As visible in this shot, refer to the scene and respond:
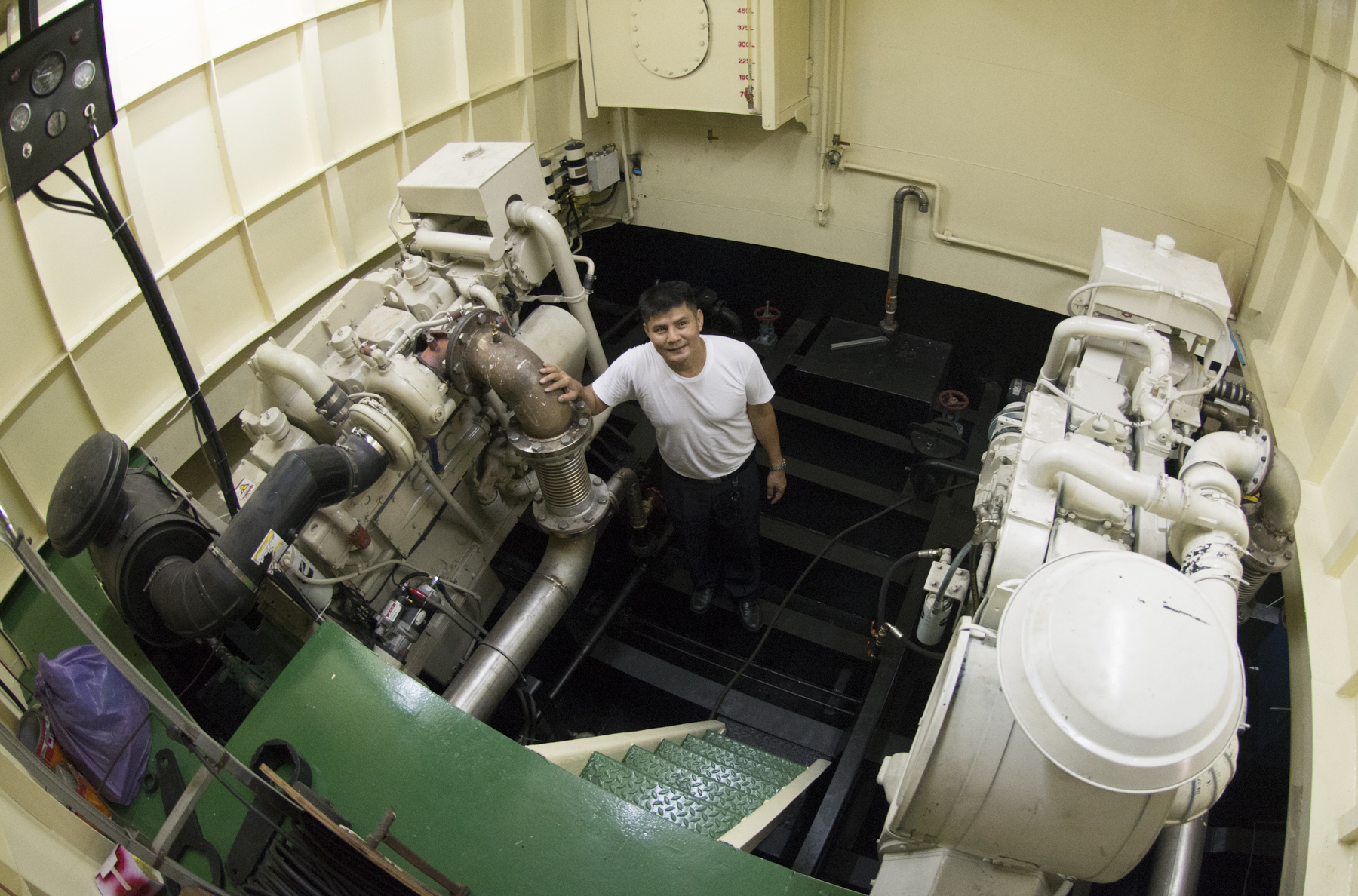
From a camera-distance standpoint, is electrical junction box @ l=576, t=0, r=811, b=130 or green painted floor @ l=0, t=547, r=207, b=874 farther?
electrical junction box @ l=576, t=0, r=811, b=130

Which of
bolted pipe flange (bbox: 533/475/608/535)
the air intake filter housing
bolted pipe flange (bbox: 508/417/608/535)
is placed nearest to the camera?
the air intake filter housing

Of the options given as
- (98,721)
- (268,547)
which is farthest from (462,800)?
(98,721)

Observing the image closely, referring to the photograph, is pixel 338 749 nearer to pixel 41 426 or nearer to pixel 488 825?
pixel 488 825

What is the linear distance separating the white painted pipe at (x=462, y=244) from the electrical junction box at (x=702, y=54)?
6.11ft

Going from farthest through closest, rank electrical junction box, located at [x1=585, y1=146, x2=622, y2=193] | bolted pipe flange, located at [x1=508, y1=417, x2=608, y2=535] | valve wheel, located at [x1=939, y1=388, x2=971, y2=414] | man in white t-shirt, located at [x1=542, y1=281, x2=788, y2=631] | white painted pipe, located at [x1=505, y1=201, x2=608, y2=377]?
electrical junction box, located at [x1=585, y1=146, x2=622, y2=193] → valve wheel, located at [x1=939, y1=388, x2=971, y2=414] → white painted pipe, located at [x1=505, y1=201, x2=608, y2=377] → bolted pipe flange, located at [x1=508, y1=417, x2=608, y2=535] → man in white t-shirt, located at [x1=542, y1=281, x2=788, y2=631]

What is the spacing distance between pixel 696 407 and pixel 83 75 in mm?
2213

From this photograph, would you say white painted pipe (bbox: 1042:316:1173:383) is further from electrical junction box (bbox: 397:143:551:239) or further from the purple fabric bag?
the purple fabric bag

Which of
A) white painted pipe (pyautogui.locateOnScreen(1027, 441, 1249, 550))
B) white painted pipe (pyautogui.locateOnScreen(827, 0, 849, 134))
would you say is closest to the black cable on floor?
white painted pipe (pyautogui.locateOnScreen(1027, 441, 1249, 550))

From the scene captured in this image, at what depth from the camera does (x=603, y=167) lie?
556 cm

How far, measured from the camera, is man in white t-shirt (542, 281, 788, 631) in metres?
3.11

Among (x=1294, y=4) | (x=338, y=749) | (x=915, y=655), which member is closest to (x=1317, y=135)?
(x=1294, y=4)

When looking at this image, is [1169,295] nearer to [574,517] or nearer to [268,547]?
[574,517]

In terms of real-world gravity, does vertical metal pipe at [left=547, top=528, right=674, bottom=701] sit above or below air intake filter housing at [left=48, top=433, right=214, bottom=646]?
below

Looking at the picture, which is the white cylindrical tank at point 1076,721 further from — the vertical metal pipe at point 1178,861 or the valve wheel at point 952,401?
the valve wheel at point 952,401
